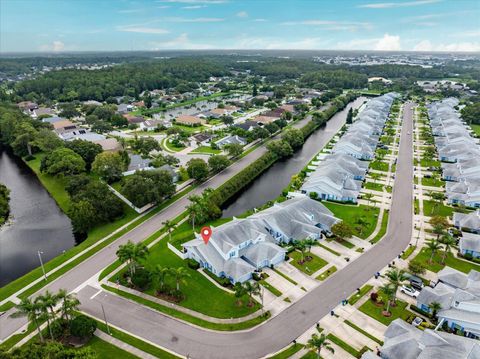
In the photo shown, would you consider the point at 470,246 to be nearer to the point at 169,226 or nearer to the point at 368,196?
the point at 368,196

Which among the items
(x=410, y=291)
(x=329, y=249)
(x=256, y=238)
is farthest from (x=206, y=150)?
(x=410, y=291)

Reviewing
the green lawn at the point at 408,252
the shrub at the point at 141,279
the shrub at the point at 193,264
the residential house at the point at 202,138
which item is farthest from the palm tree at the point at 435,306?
the residential house at the point at 202,138

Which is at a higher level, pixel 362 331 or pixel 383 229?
pixel 383 229

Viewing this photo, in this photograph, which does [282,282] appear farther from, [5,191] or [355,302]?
[5,191]

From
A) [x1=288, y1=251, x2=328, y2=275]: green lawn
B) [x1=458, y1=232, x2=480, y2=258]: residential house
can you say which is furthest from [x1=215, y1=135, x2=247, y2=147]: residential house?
[x1=458, y1=232, x2=480, y2=258]: residential house

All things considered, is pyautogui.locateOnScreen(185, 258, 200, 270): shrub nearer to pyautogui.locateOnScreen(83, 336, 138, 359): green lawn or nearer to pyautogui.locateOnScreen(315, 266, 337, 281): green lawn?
pyautogui.locateOnScreen(83, 336, 138, 359): green lawn

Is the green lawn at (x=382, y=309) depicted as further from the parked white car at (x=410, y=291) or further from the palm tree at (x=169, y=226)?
the palm tree at (x=169, y=226)
